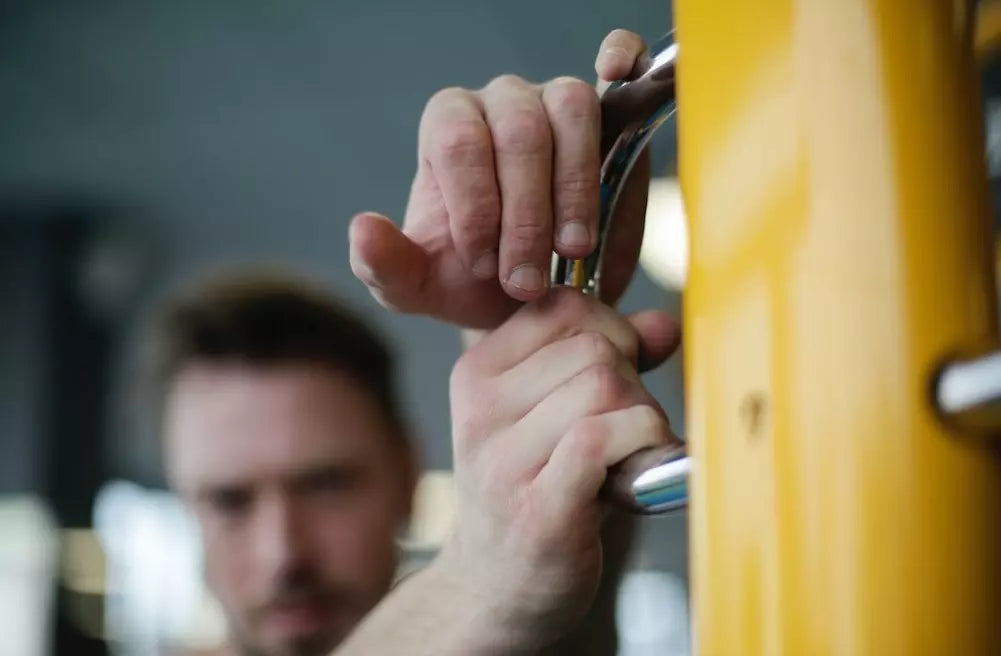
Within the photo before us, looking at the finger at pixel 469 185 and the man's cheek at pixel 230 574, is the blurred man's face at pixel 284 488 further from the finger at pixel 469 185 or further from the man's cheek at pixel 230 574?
the finger at pixel 469 185

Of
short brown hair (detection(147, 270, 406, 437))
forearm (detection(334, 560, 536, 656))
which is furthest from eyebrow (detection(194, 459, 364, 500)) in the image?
forearm (detection(334, 560, 536, 656))

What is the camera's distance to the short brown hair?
1.69m

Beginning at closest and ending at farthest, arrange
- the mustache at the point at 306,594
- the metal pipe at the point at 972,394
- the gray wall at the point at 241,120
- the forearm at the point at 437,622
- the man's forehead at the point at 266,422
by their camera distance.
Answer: the metal pipe at the point at 972,394
the forearm at the point at 437,622
the mustache at the point at 306,594
the man's forehead at the point at 266,422
the gray wall at the point at 241,120

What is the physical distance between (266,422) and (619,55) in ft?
4.59

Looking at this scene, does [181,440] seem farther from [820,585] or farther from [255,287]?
[820,585]

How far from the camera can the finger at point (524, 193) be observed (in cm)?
34

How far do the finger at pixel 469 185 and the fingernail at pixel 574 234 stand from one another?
22 mm

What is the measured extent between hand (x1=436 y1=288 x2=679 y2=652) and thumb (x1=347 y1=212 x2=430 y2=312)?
4cm

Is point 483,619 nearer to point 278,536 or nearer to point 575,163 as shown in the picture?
point 575,163

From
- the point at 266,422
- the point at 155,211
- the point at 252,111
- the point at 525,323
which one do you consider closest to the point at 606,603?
the point at 525,323

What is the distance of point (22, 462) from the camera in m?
2.85

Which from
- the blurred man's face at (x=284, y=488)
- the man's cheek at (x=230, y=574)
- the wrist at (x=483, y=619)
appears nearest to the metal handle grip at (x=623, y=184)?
the wrist at (x=483, y=619)

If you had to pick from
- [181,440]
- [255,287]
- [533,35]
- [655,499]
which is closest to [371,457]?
[181,440]

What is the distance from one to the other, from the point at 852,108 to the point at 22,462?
120 inches
